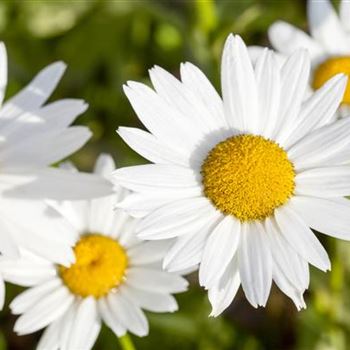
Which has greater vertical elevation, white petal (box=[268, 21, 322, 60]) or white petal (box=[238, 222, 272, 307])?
white petal (box=[268, 21, 322, 60])

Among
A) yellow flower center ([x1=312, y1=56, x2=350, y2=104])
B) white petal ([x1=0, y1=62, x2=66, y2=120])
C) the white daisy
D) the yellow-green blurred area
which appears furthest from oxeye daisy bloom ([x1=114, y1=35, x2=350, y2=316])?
the yellow-green blurred area

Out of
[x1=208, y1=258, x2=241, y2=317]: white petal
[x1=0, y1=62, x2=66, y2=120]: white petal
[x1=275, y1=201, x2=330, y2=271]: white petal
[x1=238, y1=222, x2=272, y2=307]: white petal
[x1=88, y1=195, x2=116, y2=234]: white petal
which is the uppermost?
[x1=0, y1=62, x2=66, y2=120]: white petal

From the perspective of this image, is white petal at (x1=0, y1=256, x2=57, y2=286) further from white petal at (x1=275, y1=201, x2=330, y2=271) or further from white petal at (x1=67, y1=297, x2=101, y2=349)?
white petal at (x1=275, y1=201, x2=330, y2=271)

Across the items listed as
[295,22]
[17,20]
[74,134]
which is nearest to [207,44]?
[295,22]

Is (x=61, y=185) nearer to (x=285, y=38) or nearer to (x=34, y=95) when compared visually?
(x=34, y=95)

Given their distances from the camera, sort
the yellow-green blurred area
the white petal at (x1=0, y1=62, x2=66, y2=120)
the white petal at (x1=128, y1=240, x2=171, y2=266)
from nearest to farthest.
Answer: the white petal at (x1=0, y1=62, x2=66, y2=120) < the white petal at (x1=128, y1=240, x2=171, y2=266) < the yellow-green blurred area


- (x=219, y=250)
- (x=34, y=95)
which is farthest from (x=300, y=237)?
(x=34, y=95)
